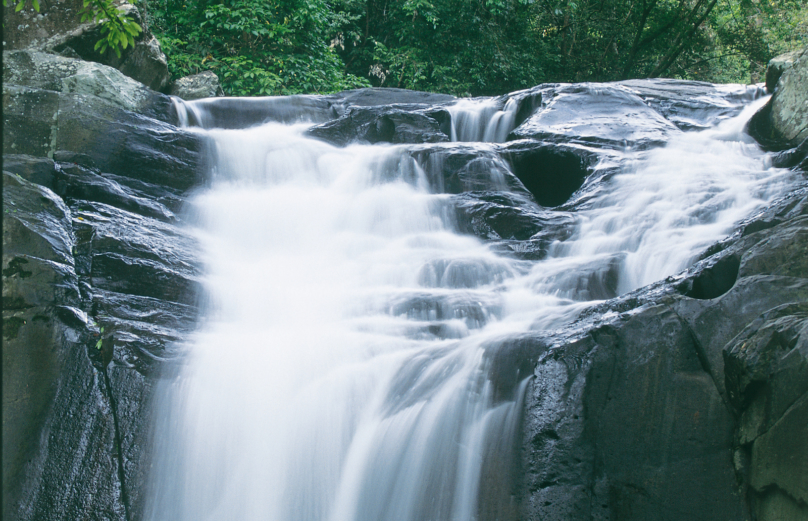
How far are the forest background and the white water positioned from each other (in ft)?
21.2

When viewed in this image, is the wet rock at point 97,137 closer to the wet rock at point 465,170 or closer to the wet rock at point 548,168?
the wet rock at point 465,170

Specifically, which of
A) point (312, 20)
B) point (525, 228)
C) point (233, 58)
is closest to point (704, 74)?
point (312, 20)

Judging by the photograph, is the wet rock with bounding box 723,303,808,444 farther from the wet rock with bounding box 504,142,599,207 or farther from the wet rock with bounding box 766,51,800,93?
the wet rock with bounding box 766,51,800,93

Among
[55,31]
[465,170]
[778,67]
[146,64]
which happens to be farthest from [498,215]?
[55,31]

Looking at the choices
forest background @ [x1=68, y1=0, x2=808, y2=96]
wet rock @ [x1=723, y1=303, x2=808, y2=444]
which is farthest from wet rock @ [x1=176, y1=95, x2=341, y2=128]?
wet rock @ [x1=723, y1=303, x2=808, y2=444]

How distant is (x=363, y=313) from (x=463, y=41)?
13.4 meters

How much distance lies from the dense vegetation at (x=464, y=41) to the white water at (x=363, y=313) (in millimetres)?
6527

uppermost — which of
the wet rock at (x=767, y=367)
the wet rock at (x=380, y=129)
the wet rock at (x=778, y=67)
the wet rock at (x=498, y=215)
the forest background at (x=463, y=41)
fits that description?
the forest background at (x=463, y=41)

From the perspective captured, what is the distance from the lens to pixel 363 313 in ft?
16.3

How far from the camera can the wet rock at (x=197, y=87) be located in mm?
10977

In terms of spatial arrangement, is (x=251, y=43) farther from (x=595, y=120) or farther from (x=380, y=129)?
(x=595, y=120)

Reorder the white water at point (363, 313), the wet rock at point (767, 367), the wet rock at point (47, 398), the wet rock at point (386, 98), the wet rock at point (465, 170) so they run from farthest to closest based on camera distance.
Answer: the wet rock at point (386, 98) < the wet rock at point (465, 170) < the white water at point (363, 313) < the wet rock at point (47, 398) < the wet rock at point (767, 367)

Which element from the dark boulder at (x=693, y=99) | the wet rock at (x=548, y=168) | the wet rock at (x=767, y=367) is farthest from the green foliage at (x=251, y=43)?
the wet rock at (x=767, y=367)

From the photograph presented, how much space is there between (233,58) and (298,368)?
1113 cm
